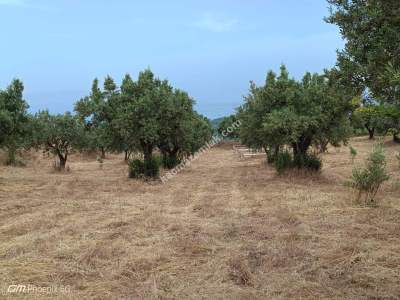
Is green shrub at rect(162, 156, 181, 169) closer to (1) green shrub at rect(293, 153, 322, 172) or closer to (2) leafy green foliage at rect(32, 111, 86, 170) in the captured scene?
(2) leafy green foliage at rect(32, 111, 86, 170)

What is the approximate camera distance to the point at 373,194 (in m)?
15.6

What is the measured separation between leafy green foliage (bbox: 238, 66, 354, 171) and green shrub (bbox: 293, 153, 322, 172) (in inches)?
2.2

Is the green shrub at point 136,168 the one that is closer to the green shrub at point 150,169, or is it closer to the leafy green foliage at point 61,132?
the green shrub at point 150,169

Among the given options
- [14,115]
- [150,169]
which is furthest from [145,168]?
[14,115]

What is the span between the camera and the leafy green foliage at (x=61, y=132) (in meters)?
32.6

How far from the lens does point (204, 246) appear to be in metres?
9.40

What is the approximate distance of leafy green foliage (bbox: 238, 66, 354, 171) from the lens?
21.2 metres

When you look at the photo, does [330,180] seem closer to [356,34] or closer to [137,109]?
[137,109]

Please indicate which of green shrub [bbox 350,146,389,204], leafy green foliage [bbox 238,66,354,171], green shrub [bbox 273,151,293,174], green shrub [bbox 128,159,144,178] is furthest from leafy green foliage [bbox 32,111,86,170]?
green shrub [bbox 350,146,389,204]

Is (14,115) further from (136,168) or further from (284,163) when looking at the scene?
(284,163)

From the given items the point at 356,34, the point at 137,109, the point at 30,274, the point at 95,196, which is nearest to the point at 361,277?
the point at 356,34

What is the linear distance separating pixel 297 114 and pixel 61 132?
18458 mm

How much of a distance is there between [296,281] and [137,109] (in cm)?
1765

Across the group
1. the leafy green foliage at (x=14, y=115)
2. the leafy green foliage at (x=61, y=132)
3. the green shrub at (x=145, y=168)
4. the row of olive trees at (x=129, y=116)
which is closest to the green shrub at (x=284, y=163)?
the row of olive trees at (x=129, y=116)
